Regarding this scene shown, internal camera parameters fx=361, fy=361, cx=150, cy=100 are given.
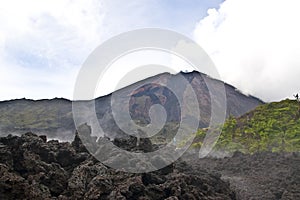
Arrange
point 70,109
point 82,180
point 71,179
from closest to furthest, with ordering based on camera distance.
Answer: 1. point 71,179
2. point 82,180
3. point 70,109

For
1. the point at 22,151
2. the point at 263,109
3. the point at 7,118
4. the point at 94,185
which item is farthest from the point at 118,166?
the point at 7,118

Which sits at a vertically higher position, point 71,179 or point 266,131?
point 266,131

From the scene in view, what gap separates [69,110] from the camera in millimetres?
82438

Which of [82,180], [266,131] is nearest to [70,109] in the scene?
[266,131]

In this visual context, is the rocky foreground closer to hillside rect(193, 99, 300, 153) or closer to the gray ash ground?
the gray ash ground

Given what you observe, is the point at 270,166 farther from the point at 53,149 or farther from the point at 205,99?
the point at 205,99

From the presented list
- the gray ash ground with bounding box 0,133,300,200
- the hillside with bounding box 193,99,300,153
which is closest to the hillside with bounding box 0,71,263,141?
the hillside with bounding box 193,99,300,153

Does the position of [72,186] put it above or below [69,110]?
below

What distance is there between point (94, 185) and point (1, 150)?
3451mm

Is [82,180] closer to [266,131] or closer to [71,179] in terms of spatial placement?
[71,179]

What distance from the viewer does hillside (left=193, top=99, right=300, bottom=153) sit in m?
29.3

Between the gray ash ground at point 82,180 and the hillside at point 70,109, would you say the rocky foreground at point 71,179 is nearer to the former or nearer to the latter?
the gray ash ground at point 82,180

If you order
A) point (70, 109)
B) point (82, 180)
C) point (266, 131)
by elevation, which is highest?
point (70, 109)

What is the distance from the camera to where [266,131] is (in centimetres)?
3156
